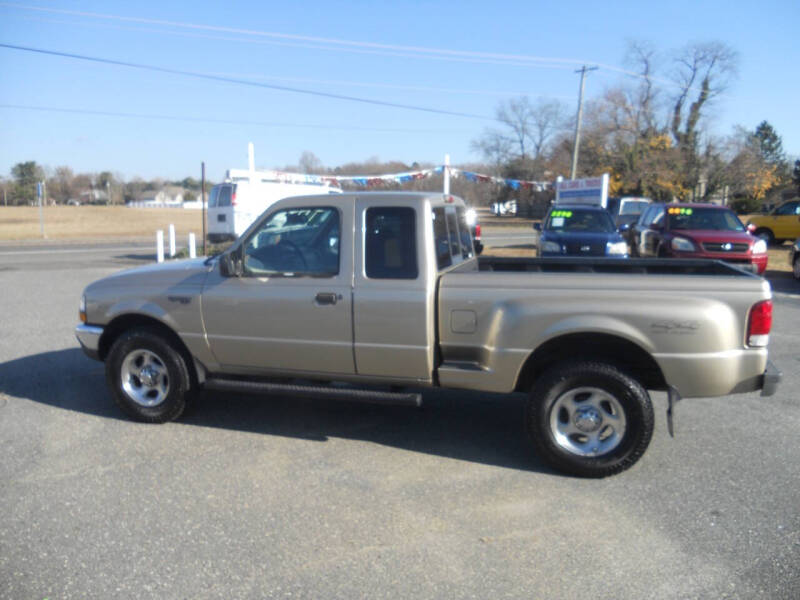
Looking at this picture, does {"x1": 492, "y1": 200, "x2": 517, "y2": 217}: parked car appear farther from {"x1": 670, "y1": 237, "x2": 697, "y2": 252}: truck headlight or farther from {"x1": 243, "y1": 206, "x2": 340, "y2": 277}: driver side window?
{"x1": 243, "y1": 206, "x2": 340, "y2": 277}: driver side window

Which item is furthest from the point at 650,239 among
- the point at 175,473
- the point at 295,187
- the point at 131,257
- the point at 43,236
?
the point at 43,236

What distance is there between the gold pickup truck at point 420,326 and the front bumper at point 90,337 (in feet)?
0.06

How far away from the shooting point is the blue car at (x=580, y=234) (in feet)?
44.7

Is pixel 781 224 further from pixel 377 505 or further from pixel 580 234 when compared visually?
pixel 377 505

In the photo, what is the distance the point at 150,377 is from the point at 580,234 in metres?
10.6

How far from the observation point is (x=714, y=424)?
18.4ft

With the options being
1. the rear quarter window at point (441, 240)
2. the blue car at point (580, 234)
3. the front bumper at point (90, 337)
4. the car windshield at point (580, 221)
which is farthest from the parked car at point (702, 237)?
the front bumper at point (90, 337)

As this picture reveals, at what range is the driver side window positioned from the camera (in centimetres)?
497

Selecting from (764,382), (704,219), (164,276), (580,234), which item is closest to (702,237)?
(704,219)

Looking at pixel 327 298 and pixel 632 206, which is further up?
pixel 632 206

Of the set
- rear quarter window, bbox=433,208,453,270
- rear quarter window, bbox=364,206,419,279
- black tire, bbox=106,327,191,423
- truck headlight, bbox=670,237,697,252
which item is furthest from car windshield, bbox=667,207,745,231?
black tire, bbox=106,327,191,423

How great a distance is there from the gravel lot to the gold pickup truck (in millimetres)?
459

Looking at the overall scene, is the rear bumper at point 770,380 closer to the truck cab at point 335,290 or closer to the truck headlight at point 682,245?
the truck cab at point 335,290

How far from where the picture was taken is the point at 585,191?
1017 inches
